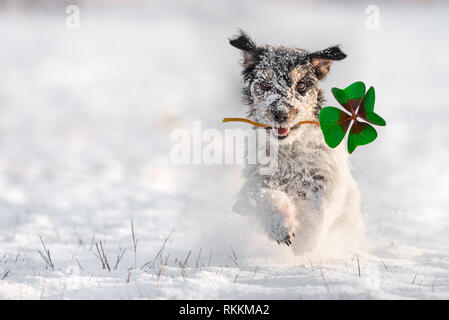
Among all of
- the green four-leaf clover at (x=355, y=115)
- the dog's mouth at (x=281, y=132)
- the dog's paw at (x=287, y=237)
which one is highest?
the green four-leaf clover at (x=355, y=115)

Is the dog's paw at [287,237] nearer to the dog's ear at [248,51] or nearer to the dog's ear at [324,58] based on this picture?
the dog's ear at [324,58]

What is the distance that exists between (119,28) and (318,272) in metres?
18.2

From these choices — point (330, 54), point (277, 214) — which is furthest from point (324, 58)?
point (277, 214)

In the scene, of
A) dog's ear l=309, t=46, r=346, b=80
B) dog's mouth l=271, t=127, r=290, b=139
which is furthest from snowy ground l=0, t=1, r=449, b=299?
dog's mouth l=271, t=127, r=290, b=139

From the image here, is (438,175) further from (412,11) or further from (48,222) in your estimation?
(412,11)

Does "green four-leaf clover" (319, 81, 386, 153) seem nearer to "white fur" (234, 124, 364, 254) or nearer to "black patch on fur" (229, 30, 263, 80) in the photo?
"white fur" (234, 124, 364, 254)

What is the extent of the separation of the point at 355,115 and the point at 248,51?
4.17ft

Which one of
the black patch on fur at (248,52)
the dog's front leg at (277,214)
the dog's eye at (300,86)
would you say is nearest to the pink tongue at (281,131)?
the dog's eye at (300,86)

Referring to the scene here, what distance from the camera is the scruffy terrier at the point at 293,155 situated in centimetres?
367

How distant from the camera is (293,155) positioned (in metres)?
4.00

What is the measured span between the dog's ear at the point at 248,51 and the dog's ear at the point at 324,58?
493 millimetres

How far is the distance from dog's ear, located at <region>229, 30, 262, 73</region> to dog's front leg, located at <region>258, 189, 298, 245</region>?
45.2 inches
